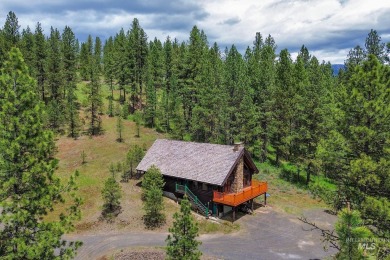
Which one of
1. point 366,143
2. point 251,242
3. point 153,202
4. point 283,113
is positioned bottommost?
point 251,242

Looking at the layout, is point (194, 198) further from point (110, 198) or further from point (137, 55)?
point (137, 55)

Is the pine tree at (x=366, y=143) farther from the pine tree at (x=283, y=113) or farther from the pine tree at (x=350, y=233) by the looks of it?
the pine tree at (x=283, y=113)

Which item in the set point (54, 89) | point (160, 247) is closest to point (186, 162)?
point (160, 247)

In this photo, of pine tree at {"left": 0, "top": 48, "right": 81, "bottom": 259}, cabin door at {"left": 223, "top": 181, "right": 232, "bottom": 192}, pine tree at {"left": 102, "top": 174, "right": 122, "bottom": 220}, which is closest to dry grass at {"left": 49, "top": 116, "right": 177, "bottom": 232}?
pine tree at {"left": 102, "top": 174, "right": 122, "bottom": 220}

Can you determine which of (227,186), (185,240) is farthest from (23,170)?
(227,186)

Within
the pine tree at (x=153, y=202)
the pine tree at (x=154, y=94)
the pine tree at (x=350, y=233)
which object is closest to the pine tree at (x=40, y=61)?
the pine tree at (x=154, y=94)
